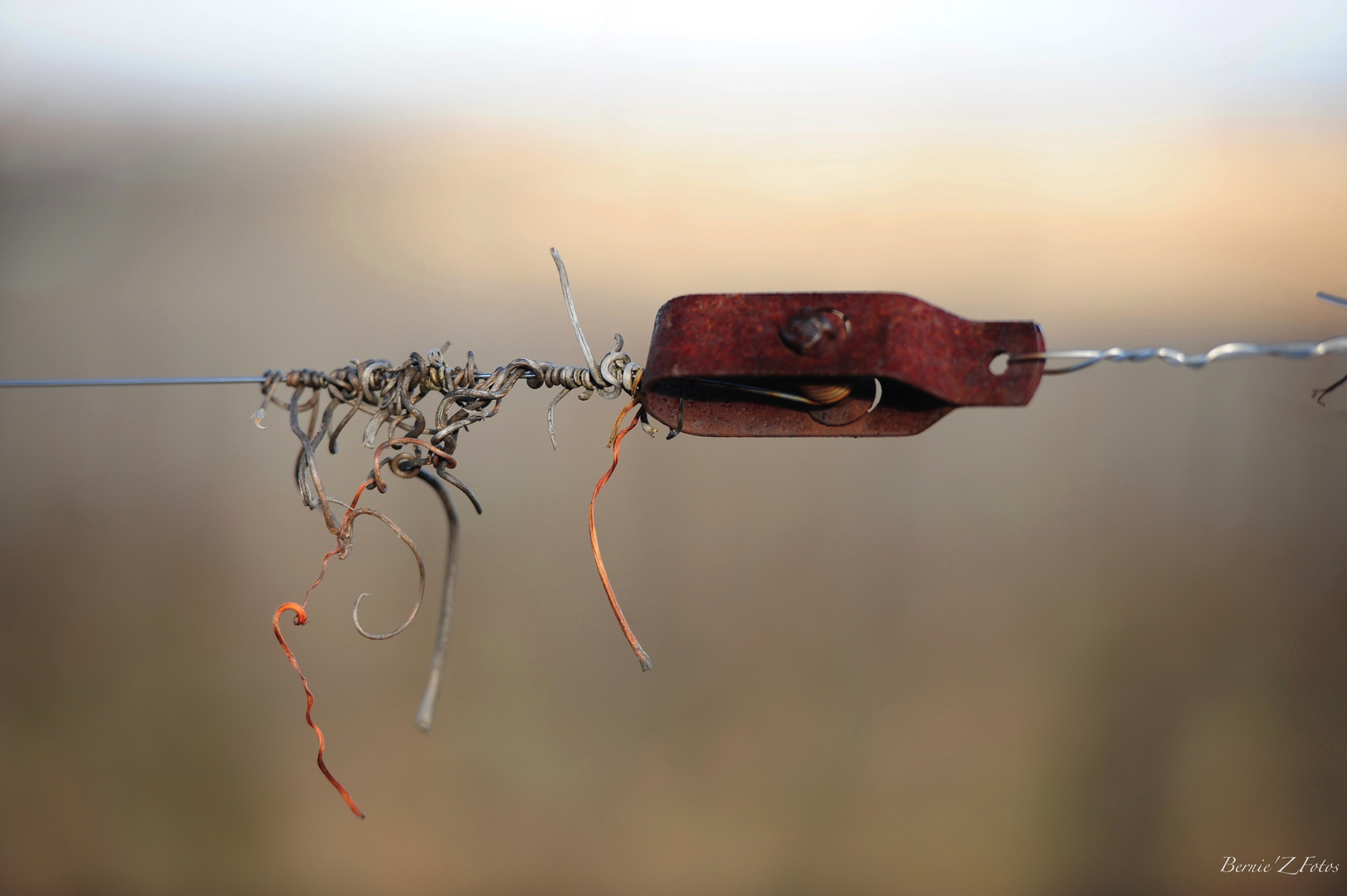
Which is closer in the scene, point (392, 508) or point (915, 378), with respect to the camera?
point (915, 378)

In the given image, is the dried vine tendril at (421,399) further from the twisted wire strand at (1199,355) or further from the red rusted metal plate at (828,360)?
the twisted wire strand at (1199,355)

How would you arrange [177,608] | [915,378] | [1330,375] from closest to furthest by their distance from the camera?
1. [915,378]
2. [1330,375]
3. [177,608]

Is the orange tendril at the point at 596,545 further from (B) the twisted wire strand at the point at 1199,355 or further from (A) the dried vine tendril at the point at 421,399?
(B) the twisted wire strand at the point at 1199,355

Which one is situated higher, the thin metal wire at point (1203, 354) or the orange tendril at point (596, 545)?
the thin metal wire at point (1203, 354)

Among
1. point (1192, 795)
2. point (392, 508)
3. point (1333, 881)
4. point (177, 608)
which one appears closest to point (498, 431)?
point (392, 508)

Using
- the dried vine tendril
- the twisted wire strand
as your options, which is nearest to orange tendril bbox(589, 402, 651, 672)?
the dried vine tendril

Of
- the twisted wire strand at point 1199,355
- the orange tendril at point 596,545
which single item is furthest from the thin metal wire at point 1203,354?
the orange tendril at point 596,545

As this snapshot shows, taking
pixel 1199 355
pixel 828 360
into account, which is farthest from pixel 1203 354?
pixel 828 360

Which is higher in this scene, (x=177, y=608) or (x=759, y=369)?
(x=759, y=369)

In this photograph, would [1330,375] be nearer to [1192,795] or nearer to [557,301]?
[1192,795]

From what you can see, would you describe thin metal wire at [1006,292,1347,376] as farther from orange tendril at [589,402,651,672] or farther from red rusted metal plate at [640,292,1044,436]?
orange tendril at [589,402,651,672]
